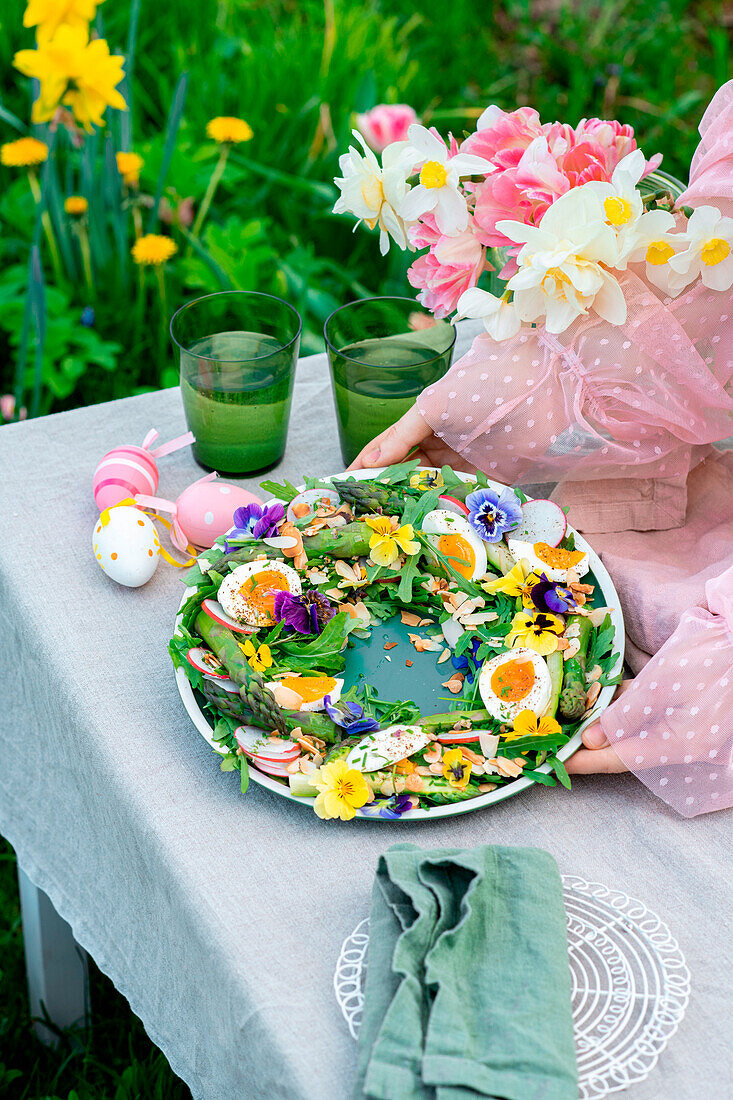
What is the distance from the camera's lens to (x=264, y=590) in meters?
0.84

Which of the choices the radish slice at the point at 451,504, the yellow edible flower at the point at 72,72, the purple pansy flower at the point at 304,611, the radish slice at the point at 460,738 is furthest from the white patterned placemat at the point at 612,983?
the yellow edible flower at the point at 72,72

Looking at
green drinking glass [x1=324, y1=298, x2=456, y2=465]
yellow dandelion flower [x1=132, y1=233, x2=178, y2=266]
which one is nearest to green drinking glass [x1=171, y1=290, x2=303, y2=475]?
green drinking glass [x1=324, y1=298, x2=456, y2=465]

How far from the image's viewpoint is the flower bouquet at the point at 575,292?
852mm

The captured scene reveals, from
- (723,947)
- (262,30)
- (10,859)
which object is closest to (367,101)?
(262,30)

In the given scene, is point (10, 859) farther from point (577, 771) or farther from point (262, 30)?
point (262, 30)

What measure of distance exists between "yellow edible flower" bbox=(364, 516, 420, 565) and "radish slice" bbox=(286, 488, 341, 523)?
0.07 metres

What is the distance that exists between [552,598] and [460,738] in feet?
0.47

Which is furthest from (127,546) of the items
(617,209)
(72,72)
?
(72,72)

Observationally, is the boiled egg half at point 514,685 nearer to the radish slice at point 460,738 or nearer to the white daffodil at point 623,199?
the radish slice at point 460,738

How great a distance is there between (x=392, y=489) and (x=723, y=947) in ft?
1.53

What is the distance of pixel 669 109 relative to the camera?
289 centimetres

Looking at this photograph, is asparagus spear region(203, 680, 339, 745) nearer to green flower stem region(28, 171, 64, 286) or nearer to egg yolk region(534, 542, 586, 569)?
egg yolk region(534, 542, 586, 569)

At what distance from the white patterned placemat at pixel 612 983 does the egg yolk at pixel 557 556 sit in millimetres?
264

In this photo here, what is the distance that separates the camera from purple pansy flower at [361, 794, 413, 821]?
729 millimetres
